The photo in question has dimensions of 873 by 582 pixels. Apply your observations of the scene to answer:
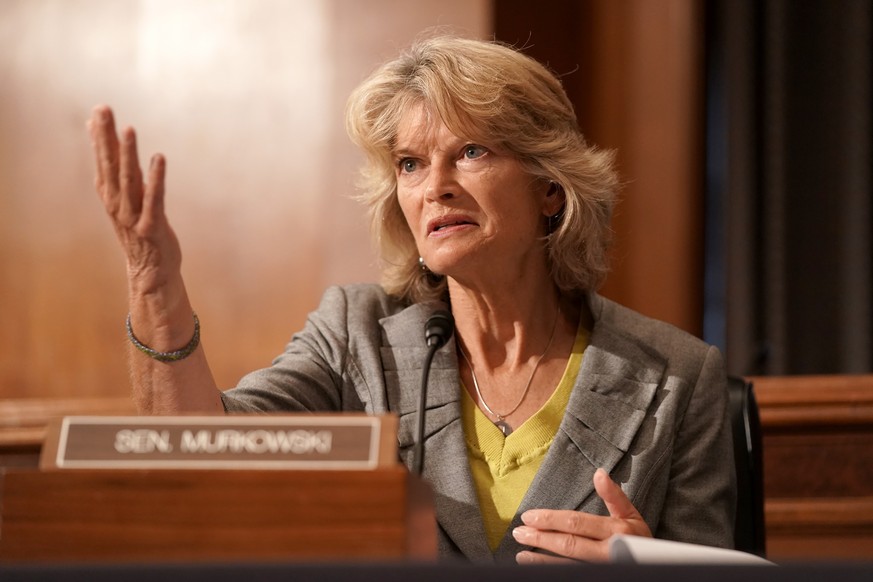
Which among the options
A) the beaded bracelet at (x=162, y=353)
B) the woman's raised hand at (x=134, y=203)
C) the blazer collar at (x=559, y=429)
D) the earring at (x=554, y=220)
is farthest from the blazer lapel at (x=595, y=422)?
the woman's raised hand at (x=134, y=203)

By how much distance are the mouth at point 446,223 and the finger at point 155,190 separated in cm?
68

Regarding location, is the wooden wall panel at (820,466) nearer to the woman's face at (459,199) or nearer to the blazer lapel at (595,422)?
the blazer lapel at (595,422)

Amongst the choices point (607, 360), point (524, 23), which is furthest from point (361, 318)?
point (524, 23)

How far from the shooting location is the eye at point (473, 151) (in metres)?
1.98

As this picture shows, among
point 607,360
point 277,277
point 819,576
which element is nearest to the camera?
point 819,576

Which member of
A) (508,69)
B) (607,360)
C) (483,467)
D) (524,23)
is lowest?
(483,467)

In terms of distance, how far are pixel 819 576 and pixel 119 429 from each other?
62 centimetres

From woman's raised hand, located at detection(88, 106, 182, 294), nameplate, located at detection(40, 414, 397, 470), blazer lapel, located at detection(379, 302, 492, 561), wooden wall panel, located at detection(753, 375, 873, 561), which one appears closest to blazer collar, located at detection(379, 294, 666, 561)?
blazer lapel, located at detection(379, 302, 492, 561)

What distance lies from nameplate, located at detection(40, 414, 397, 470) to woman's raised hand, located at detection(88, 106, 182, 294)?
401mm

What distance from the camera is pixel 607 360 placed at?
1.99 m

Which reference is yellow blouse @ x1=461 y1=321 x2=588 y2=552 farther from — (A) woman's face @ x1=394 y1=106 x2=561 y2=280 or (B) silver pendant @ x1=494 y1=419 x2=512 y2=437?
(A) woman's face @ x1=394 y1=106 x2=561 y2=280

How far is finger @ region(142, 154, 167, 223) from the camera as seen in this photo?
127 cm

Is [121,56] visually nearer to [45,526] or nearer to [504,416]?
[504,416]

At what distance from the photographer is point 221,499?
35.7 inches
